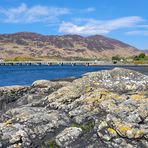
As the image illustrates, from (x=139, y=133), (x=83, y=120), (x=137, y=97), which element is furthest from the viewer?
(x=137, y=97)

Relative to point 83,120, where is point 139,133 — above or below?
below

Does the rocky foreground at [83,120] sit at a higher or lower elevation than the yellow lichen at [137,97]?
lower

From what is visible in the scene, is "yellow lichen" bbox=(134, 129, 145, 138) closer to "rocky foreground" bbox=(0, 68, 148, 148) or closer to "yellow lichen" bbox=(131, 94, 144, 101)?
"rocky foreground" bbox=(0, 68, 148, 148)

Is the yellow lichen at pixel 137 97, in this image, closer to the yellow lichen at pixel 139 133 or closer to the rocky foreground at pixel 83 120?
the rocky foreground at pixel 83 120

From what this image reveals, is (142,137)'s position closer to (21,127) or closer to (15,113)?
(21,127)

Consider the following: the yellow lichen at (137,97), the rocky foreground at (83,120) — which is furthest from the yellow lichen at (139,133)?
the yellow lichen at (137,97)

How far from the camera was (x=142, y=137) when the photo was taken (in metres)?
15.0

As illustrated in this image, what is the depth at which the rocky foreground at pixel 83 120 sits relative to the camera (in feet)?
49.6

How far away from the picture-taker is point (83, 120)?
16.8 meters

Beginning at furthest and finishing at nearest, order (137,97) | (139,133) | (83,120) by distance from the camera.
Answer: (137,97) → (83,120) → (139,133)

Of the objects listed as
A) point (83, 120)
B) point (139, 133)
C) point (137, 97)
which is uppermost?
point (137, 97)

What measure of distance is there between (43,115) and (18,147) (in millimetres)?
2282

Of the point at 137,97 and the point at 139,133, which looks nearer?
the point at 139,133

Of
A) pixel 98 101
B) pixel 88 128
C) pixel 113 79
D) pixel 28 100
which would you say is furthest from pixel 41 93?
pixel 88 128
